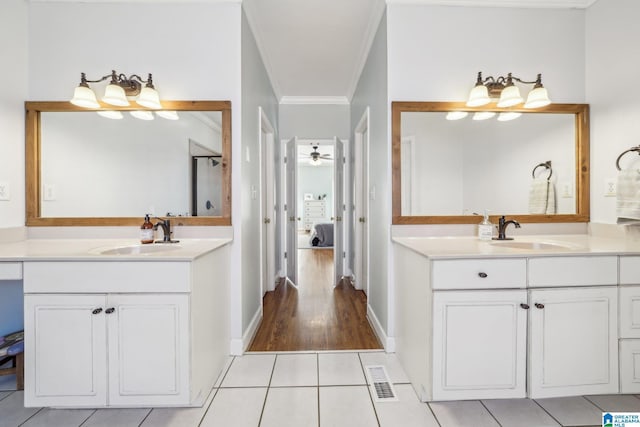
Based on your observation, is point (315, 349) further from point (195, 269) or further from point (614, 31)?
point (614, 31)

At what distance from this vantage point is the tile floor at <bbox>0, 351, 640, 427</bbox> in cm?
140

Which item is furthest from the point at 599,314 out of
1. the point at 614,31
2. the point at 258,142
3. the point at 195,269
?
the point at 258,142

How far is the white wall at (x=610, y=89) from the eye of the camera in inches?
71.8

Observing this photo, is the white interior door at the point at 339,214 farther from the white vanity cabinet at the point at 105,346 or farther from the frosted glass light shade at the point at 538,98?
the white vanity cabinet at the point at 105,346

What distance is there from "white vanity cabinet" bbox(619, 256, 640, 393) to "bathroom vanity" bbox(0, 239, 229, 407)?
84.0 inches

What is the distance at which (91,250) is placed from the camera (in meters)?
1.60

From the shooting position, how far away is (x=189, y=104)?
6.59 feet

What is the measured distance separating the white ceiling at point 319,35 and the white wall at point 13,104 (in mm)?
1463

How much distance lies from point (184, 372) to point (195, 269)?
0.49m

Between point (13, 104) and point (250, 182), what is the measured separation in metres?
1.56

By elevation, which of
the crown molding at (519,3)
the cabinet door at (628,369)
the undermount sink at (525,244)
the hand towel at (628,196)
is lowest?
the cabinet door at (628,369)

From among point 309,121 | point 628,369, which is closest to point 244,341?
point 628,369

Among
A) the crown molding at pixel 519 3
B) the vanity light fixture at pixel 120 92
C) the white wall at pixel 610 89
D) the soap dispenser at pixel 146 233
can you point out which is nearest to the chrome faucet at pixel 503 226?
the white wall at pixel 610 89

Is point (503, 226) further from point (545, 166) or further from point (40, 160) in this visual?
point (40, 160)
